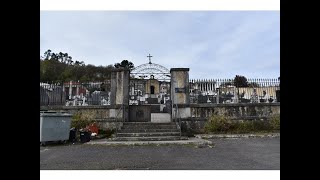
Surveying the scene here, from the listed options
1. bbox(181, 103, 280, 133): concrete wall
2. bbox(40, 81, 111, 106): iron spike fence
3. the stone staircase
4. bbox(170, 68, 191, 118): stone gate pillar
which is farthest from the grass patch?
bbox(40, 81, 111, 106): iron spike fence

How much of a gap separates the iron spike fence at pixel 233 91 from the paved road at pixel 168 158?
627cm

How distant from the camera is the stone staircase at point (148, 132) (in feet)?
43.6

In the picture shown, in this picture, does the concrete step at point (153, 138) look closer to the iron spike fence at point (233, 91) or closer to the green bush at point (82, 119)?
the green bush at point (82, 119)

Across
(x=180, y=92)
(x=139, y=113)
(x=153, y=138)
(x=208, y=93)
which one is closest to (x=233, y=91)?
(x=208, y=93)

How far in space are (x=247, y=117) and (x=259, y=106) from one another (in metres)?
0.95

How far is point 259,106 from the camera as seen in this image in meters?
16.0

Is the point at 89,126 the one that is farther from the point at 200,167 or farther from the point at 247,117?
the point at 200,167

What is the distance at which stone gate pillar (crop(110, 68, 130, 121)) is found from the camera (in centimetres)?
1562

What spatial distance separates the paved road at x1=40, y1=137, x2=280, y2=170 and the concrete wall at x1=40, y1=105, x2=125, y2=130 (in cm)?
393

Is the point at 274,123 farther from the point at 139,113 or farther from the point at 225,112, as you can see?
the point at 139,113

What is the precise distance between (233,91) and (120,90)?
6625mm

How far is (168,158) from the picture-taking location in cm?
848
